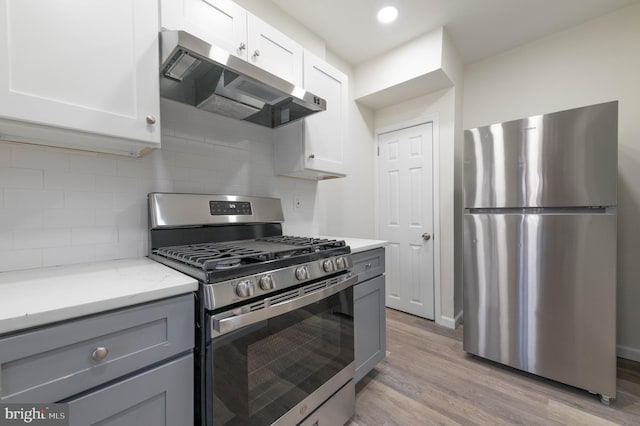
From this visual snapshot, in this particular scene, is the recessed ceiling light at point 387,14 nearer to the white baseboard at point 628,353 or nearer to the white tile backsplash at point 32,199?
the white tile backsplash at point 32,199

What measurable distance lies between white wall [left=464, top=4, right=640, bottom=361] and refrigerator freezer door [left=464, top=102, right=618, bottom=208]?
2.93ft

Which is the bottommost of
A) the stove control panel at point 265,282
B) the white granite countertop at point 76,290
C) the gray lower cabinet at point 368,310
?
the gray lower cabinet at point 368,310

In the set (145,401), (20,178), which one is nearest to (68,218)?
(20,178)

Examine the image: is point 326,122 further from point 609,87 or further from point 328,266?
point 609,87

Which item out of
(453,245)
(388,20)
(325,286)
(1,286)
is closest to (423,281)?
(453,245)

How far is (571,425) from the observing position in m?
1.43

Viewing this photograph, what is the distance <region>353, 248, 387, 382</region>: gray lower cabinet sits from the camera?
64.4 inches

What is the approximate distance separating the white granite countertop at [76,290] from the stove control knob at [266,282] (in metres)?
0.23

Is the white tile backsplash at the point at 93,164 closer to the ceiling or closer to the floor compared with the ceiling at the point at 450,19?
closer to the floor

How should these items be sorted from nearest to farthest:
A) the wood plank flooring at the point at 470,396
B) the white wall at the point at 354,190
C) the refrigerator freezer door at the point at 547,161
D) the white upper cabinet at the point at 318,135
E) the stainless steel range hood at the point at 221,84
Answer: the stainless steel range hood at the point at 221,84
the wood plank flooring at the point at 470,396
the refrigerator freezer door at the point at 547,161
the white upper cabinet at the point at 318,135
the white wall at the point at 354,190

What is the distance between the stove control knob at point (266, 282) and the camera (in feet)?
3.29

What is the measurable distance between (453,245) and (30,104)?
2.98m

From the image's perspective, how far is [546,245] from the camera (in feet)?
5.76

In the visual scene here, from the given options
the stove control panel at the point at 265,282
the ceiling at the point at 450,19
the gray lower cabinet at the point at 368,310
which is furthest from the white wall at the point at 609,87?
the stove control panel at the point at 265,282
